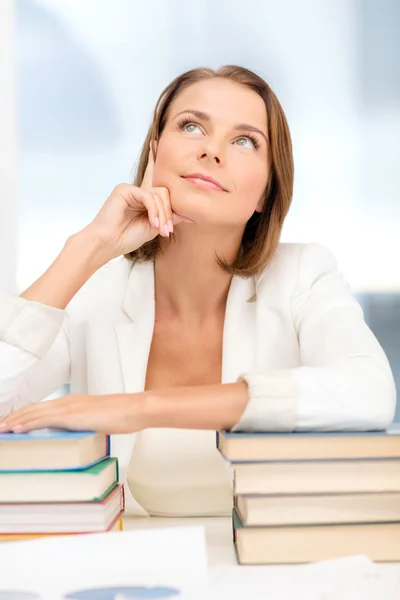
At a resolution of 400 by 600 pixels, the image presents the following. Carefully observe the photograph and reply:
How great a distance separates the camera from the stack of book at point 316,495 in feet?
3.13

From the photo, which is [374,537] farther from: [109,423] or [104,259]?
[104,259]

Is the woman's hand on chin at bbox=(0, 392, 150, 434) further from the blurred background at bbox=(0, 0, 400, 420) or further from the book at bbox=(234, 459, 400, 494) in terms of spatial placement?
the blurred background at bbox=(0, 0, 400, 420)

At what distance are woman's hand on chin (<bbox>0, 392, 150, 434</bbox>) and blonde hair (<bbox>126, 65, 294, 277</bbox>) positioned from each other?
31.2 inches

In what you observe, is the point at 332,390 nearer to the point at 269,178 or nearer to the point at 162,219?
the point at 162,219

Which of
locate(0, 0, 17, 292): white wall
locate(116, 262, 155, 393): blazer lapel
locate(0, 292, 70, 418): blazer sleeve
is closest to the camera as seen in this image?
locate(0, 292, 70, 418): blazer sleeve

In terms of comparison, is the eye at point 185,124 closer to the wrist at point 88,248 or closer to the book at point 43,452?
the wrist at point 88,248

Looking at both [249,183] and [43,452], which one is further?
[249,183]

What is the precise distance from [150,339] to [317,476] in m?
0.85

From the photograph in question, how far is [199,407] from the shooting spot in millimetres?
1104

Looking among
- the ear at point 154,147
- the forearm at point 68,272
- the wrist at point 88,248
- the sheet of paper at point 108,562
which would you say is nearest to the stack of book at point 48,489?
the sheet of paper at point 108,562

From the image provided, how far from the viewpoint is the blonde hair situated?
73.4 inches

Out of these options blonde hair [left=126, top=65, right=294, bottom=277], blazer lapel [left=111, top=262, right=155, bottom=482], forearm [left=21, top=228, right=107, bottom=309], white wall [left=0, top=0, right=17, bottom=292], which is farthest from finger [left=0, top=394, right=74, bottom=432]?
white wall [left=0, top=0, right=17, bottom=292]

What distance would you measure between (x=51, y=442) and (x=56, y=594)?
0.27 metres

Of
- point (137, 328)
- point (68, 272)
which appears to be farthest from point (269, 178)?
point (68, 272)
